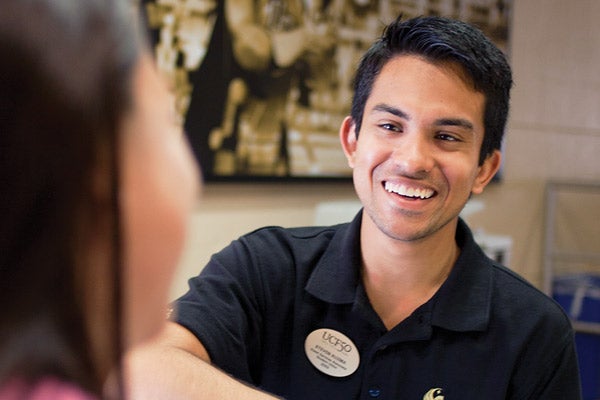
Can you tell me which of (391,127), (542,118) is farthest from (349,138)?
(542,118)

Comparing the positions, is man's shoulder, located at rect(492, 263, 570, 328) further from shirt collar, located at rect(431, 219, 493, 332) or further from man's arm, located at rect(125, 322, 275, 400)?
man's arm, located at rect(125, 322, 275, 400)

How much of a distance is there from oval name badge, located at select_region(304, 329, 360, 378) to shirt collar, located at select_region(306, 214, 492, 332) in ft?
0.24

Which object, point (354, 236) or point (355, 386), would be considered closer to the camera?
point (355, 386)

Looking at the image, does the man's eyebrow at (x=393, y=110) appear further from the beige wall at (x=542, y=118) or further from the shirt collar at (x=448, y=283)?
the beige wall at (x=542, y=118)

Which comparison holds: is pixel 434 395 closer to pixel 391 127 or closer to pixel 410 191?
pixel 410 191

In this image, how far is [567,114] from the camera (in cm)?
406

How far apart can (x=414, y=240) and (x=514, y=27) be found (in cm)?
273

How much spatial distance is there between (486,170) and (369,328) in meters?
0.48

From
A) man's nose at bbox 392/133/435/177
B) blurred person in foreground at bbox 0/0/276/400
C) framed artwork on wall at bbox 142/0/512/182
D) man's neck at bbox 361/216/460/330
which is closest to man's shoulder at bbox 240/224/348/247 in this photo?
man's neck at bbox 361/216/460/330

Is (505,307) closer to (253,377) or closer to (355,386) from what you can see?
(355,386)

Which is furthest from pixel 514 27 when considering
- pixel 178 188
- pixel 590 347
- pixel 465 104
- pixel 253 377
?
pixel 178 188

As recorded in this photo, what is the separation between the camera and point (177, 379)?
44.9 inches

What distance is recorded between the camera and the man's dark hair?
4.52 feet

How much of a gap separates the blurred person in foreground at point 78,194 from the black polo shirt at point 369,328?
0.89 meters
